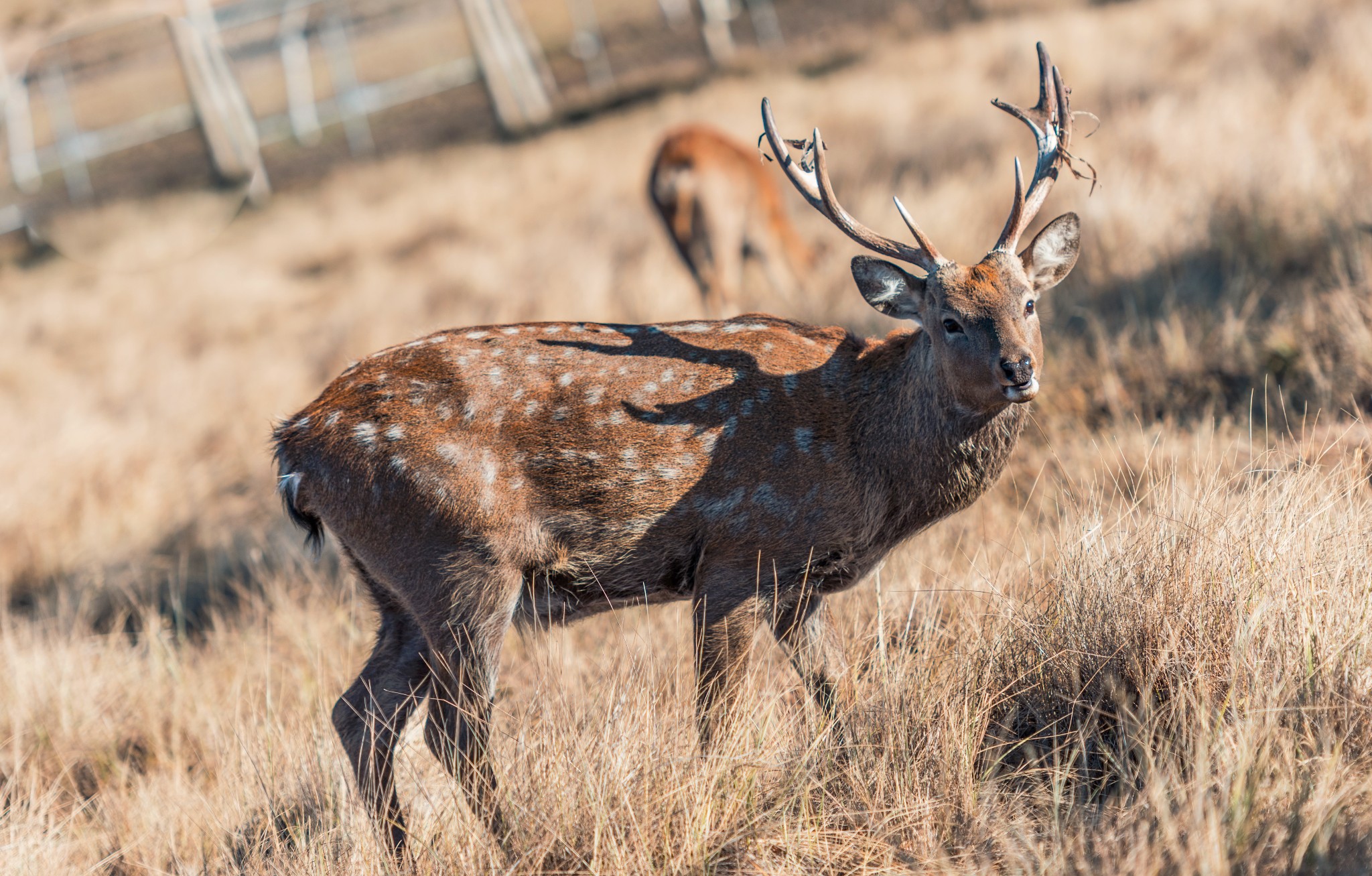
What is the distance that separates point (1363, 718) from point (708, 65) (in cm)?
1747

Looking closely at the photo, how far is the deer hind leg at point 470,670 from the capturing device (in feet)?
11.8

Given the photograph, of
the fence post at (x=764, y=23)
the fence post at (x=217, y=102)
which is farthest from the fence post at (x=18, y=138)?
the fence post at (x=764, y=23)

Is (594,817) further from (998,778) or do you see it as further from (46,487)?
(46,487)

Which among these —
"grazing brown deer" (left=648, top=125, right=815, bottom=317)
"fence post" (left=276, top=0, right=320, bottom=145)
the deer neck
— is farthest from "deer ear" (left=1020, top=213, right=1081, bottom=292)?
"fence post" (left=276, top=0, right=320, bottom=145)

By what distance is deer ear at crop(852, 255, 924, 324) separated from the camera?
3.99m

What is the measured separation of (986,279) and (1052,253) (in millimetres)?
413

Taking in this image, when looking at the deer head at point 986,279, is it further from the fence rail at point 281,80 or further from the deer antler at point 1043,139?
the fence rail at point 281,80

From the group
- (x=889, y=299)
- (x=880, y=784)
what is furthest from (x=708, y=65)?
(x=880, y=784)

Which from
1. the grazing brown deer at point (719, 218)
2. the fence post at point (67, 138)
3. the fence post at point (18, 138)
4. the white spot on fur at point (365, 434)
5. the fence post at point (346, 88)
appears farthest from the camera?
the fence post at point (67, 138)

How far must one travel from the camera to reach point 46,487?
820 centimetres

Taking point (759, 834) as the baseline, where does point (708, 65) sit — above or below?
above

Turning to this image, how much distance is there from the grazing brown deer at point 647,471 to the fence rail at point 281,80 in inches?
628

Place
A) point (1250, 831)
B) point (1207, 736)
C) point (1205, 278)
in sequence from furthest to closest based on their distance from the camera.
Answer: point (1205, 278) → point (1207, 736) → point (1250, 831)

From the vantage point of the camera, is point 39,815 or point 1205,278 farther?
point 1205,278
